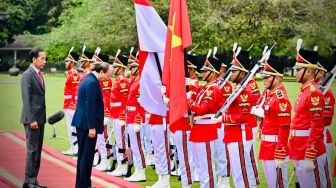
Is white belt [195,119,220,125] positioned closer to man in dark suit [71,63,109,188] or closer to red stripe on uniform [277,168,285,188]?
red stripe on uniform [277,168,285,188]

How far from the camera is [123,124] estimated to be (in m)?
10.8

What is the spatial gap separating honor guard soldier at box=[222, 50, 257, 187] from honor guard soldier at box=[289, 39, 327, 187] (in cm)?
88

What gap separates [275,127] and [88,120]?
8.55ft

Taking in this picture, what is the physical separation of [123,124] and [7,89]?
23.6 m

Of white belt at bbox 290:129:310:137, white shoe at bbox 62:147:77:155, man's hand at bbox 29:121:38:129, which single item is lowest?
white shoe at bbox 62:147:77:155

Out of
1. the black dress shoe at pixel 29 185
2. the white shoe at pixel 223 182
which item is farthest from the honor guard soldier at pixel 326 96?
the black dress shoe at pixel 29 185

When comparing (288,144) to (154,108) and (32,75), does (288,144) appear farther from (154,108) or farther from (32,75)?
(32,75)

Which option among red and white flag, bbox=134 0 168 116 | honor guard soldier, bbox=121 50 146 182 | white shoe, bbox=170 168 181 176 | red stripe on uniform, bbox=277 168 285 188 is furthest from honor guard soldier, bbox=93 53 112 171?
red stripe on uniform, bbox=277 168 285 188

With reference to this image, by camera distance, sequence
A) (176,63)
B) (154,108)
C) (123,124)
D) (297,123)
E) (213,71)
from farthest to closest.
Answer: (123,124) < (154,108) < (213,71) < (176,63) < (297,123)

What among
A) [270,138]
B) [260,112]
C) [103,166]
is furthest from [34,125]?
[270,138]

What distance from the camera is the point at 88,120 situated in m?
8.37

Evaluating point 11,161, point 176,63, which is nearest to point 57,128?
point 11,161

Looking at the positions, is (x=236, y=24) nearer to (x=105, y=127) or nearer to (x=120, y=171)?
(x=105, y=127)

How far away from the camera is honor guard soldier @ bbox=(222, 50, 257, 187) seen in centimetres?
773
